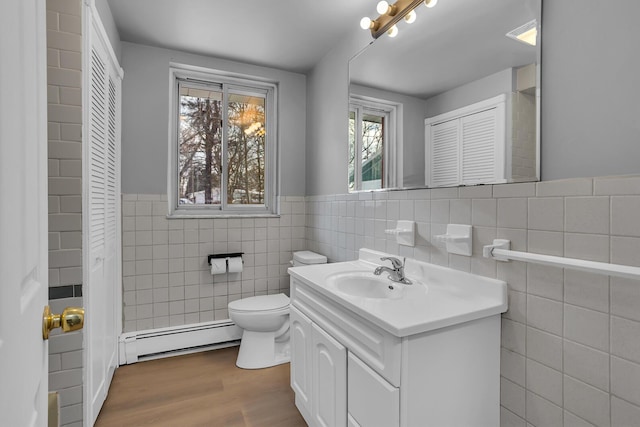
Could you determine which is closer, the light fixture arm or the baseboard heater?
the light fixture arm

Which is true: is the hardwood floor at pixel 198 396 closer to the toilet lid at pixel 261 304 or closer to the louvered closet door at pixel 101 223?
the louvered closet door at pixel 101 223

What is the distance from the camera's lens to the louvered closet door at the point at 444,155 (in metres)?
1.43

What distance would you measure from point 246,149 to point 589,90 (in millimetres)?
2424

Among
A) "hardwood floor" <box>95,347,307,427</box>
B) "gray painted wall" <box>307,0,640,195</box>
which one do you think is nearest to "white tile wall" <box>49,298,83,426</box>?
"hardwood floor" <box>95,347,307,427</box>

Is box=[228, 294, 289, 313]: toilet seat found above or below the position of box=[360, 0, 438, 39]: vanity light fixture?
below

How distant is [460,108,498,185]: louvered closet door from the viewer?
127 cm

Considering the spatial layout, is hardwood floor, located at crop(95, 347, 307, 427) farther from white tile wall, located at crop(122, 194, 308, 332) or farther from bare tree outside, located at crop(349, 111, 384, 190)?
bare tree outside, located at crop(349, 111, 384, 190)

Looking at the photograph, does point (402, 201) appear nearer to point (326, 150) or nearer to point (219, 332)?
point (326, 150)

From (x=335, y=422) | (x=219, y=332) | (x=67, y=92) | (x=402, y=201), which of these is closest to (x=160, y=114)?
(x=67, y=92)

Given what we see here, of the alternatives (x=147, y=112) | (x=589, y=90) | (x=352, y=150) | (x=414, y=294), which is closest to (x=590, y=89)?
(x=589, y=90)

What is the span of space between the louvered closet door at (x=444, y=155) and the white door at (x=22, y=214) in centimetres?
139

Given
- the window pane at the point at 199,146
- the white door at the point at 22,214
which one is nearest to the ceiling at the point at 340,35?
the window pane at the point at 199,146

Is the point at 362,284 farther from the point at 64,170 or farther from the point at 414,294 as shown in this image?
the point at 64,170

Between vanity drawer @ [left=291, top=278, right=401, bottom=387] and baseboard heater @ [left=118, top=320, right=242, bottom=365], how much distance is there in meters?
1.28
